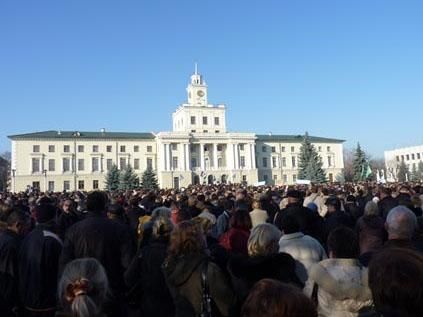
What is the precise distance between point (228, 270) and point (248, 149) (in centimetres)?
8483

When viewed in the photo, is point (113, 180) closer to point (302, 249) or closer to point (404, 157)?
point (302, 249)

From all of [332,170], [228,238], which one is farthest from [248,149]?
[228,238]

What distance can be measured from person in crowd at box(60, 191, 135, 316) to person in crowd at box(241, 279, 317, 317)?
10.7ft

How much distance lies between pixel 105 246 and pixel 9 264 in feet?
4.14

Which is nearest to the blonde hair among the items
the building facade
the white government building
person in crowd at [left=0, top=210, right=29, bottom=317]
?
person in crowd at [left=0, top=210, right=29, bottom=317]

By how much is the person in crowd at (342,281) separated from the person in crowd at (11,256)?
3.19 m

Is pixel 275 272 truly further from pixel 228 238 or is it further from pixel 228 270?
pixel 228 238

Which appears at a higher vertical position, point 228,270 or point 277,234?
point 277,234

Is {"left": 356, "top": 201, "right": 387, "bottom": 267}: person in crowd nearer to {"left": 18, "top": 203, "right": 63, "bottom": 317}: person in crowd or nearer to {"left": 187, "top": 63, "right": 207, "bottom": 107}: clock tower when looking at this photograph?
{"left": 18, "top": 203, "right": 63, "bottom": 317}: person in crowd

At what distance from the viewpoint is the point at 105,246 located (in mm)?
4871

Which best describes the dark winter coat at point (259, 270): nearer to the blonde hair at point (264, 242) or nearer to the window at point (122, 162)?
the blonde hair at point (264, 242)

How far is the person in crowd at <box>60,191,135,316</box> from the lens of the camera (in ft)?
15.8

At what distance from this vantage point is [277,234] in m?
4.06

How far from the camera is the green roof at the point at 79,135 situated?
254 feet
